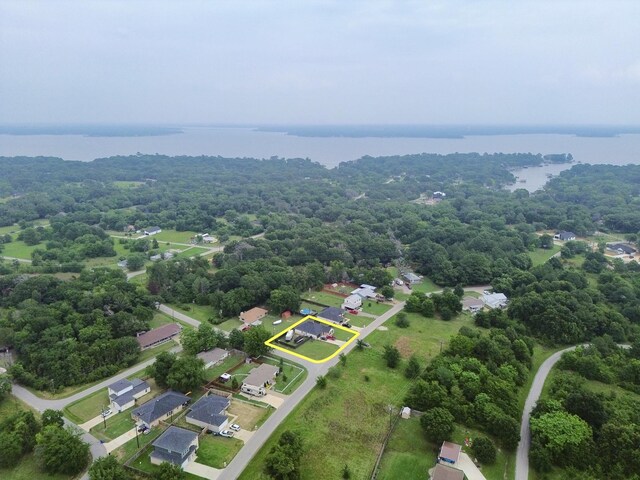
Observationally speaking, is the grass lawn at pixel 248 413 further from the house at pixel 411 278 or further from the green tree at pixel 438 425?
the house at pixel 411 278

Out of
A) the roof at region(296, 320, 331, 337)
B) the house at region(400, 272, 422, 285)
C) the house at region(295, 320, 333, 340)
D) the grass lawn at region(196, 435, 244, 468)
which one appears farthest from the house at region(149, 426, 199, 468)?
the house at region(400, 272, 422, 285)

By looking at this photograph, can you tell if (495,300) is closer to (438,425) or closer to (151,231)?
(438,425)

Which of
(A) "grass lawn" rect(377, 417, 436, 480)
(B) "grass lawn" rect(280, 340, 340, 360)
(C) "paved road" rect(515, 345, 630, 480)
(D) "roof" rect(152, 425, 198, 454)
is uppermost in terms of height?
(D) "roof" rect(152, 425, 198, 454)


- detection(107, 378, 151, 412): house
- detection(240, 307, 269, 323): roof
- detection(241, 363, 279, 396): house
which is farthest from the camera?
detection(240, 307, 269, 323): roof

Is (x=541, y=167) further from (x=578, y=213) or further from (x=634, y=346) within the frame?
(x=634, y=346)

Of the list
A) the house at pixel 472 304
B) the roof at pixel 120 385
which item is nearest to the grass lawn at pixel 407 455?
the roof at pixel 120 385

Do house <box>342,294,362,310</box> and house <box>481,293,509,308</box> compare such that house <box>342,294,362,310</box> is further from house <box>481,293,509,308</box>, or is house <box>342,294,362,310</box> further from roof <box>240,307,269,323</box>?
house <box>481,293,509,308</box>

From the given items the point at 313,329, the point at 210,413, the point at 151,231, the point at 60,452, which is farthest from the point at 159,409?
the point at 151,231
